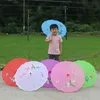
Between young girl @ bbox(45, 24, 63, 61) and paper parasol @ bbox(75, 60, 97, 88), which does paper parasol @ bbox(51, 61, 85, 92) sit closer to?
paper parasol @ bbox(75, 60, 97, 88)

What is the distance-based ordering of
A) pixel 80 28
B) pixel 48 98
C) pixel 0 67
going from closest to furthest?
pixel 48 98 → pixel 0 67 → pixel 80 28

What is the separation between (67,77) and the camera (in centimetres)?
716

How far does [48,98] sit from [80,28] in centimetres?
3063

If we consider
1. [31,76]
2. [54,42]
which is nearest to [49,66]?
[31,76]

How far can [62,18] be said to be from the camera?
38.4 m

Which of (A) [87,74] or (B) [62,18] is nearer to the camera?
(A) [87,74]

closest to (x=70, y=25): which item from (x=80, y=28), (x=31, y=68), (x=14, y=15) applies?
(x=80, y=28)

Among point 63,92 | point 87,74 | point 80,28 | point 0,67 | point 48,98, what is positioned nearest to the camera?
point 48,98

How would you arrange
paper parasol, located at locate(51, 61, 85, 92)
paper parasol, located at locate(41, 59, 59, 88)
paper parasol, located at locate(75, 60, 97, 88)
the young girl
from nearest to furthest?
paper parasol, located at locate(51, 61, 85, 92) < paper parasol, located at locate(41, 59, 59, 88) < paper parasol, located at locate(75, 60, 97, 88) < the young girl

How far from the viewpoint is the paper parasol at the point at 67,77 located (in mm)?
7087

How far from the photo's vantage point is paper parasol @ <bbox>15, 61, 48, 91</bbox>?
281 inches

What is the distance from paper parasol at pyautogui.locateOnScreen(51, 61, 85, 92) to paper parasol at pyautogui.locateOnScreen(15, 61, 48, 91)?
224mm

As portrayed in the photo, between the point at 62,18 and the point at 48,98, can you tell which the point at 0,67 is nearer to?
the point at 48,98

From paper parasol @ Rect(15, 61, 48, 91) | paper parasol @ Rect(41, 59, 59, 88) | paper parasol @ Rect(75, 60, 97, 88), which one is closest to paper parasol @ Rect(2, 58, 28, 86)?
paper parasol @ Rect(15, 61, 48, 91)
